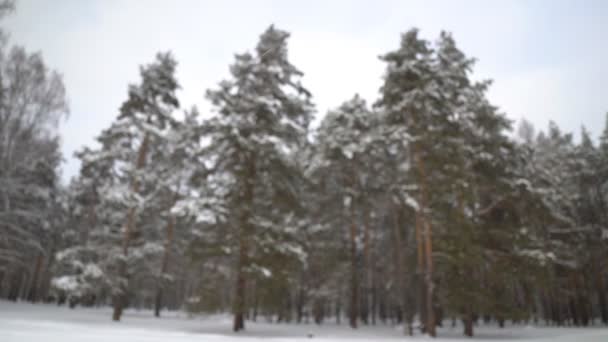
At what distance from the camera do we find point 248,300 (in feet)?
47.3

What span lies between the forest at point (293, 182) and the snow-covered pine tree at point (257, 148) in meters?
0.08

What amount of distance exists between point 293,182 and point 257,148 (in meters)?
2.51

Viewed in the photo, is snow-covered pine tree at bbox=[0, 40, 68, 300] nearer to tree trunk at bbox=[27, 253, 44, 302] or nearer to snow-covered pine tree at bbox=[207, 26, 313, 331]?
snow-covered pine tree at bbox=[207, 26, 313, 331]

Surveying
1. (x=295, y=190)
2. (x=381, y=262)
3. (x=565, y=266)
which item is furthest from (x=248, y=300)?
(x=565, y=266)

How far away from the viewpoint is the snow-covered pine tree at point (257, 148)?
543 inches

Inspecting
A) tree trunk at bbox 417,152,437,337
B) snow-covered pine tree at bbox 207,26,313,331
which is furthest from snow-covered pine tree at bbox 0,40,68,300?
tree trunk at bbox 417,152,437,337

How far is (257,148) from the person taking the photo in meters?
14.3

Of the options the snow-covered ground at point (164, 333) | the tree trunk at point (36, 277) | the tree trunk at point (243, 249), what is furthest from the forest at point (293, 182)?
the tree trunk at point (36, 277)

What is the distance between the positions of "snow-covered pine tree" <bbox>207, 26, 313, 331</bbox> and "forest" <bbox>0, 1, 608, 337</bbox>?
8 cm

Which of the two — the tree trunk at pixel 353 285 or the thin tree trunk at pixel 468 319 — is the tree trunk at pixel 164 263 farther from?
the thin tree trunk at pixel 468 319

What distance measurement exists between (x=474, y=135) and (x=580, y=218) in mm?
18568

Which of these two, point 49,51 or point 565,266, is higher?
point 49,51

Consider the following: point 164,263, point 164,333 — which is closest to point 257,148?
point 164,333

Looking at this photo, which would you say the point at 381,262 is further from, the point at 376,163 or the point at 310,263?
the point at 376,163
